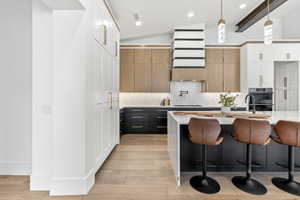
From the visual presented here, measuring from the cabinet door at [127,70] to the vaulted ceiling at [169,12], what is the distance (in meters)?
0.56

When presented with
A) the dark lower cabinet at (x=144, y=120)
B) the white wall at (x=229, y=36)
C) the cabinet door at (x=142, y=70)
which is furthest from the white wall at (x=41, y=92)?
the white wall at (x=229, y=36)

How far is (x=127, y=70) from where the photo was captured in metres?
5.59

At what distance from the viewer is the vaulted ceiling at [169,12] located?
3.90 meters

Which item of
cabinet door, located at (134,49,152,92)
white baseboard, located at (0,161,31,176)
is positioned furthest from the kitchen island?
cabinet door, located at (134,49,152,92)

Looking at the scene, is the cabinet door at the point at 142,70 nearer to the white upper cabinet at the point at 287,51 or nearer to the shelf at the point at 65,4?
the shelf at the point at 65,4

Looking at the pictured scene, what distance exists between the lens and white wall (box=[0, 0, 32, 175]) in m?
2.64

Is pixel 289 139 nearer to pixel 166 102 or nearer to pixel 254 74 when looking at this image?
pixel 254 74

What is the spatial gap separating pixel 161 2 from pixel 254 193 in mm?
3812

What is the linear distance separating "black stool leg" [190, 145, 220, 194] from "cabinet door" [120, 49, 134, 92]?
3644mm

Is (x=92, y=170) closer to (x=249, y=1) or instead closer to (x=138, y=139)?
(x=138, y=139)

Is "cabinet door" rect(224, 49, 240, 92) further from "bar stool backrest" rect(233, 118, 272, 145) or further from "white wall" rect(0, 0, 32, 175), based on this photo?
"white wall" rect(0, 0, 32, 175)

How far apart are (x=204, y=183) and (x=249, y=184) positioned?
0.59 metres

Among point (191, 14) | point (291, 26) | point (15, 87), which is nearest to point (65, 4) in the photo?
point (15, 87)

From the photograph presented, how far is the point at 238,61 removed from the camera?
5496mm
